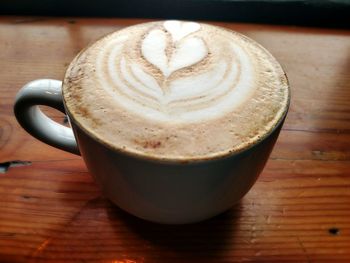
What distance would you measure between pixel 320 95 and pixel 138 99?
1.47 ft

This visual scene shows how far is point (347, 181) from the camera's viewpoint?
58cm

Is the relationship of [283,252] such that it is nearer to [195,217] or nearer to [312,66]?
[195,217]

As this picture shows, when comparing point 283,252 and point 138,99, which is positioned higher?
point 138,99

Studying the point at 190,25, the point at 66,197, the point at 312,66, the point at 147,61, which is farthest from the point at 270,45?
the point at 66,197

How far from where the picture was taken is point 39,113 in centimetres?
53

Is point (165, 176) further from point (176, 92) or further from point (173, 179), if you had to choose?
point (176, 92)

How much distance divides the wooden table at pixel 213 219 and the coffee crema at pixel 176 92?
171mm

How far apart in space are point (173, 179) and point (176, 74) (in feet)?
0.51

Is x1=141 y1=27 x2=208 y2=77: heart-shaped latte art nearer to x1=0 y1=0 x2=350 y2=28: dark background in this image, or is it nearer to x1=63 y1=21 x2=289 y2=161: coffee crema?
x1=63 y1=21 x2=289 y2=161: coffee crema

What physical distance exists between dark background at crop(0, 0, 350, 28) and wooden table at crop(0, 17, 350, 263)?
0.29m

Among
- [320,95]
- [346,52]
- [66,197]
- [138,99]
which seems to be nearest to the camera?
[138,99]

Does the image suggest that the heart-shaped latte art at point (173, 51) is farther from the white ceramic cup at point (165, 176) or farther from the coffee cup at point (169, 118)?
the white ceramic cup at point (165, 176)

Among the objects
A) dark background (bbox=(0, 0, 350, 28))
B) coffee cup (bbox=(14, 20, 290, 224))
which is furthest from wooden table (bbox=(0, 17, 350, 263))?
dark background (bbox=(0, 0, 350, 28))

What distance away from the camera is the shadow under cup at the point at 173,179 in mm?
367
